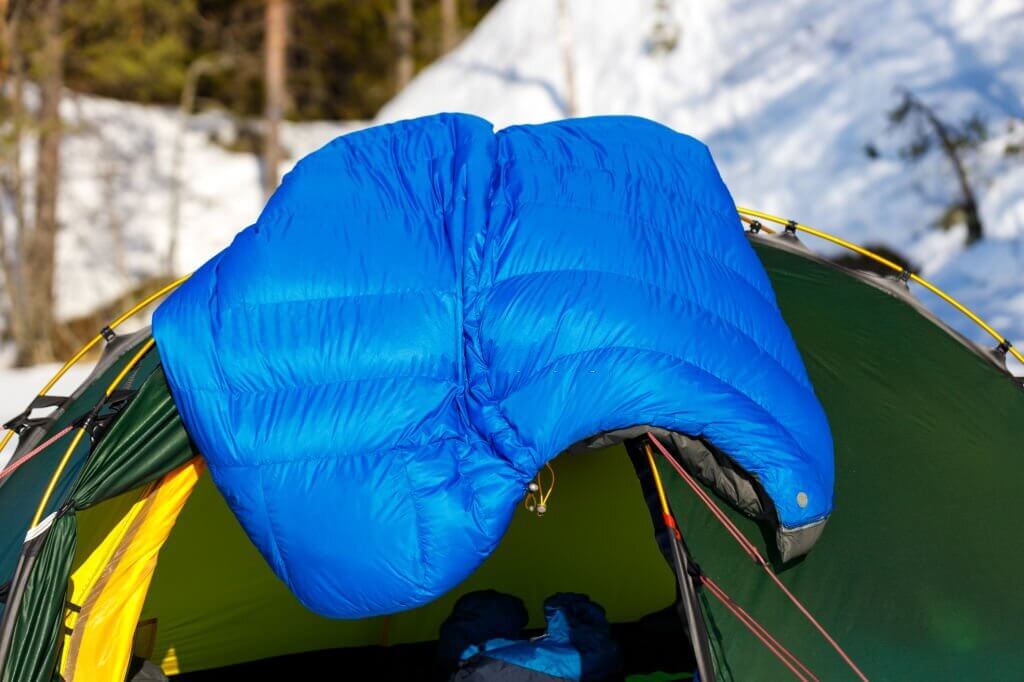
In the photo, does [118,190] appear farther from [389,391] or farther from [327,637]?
[389,391]

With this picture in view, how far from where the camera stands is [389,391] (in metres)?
2.81

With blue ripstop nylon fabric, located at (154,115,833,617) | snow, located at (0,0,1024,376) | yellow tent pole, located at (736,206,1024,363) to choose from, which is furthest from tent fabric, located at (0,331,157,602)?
snow, located at (0,0,1024,376)

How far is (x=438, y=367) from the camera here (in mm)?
2846

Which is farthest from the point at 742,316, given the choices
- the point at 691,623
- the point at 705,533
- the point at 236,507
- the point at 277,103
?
the point at 277,103

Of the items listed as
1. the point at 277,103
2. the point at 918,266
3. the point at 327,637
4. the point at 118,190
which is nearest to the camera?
the point at 327,637

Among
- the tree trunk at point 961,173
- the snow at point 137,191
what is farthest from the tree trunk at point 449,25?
the tree trunk at point 961,173

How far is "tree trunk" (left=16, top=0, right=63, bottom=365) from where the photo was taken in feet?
43.9

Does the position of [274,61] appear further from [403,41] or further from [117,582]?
[117,582]

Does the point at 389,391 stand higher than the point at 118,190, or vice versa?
the point at 118,190

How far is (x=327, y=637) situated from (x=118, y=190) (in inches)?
584

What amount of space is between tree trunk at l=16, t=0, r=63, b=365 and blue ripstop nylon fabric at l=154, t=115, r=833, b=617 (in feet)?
37.3

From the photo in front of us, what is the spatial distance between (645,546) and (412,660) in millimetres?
1067

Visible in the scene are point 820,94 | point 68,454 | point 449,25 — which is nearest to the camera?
point 68,454

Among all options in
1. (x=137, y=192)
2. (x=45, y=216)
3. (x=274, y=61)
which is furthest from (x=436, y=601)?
(x=137, y=192)
